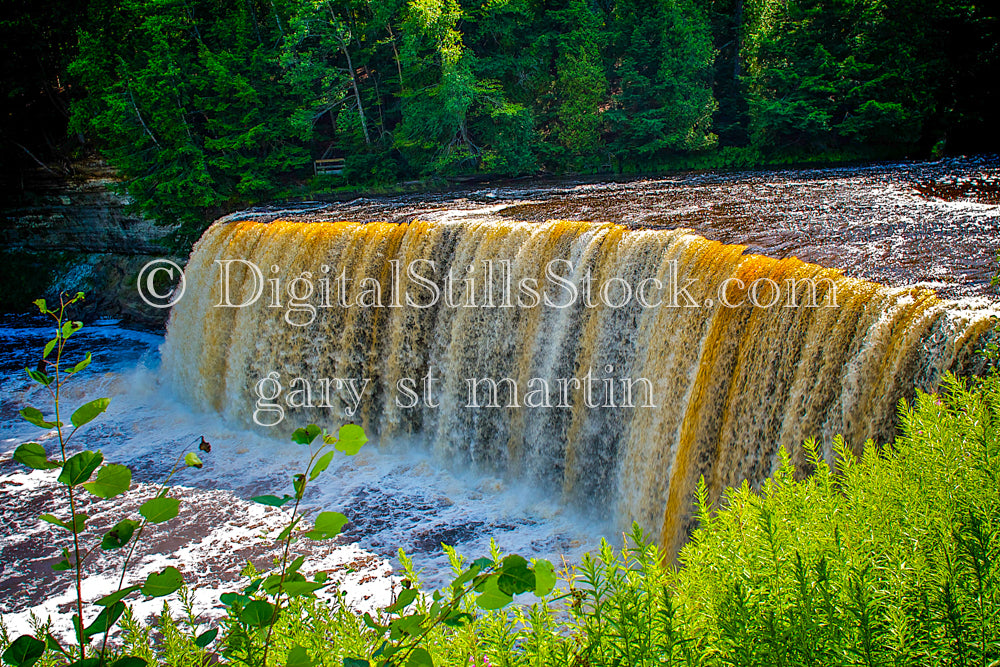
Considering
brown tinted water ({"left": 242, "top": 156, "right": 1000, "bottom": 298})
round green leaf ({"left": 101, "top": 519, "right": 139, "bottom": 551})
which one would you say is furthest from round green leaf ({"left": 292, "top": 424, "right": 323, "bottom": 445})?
brown tinted water ({"left": 242, "top": 156, "right": 1000, "bottom": 298})

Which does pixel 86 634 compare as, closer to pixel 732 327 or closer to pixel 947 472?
pixel 947 472

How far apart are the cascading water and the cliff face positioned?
636 cm

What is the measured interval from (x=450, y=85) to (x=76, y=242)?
38.2ft

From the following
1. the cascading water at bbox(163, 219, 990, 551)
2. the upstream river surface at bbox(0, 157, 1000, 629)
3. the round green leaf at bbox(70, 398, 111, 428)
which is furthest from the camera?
the upstream river surface at bbox(0, 157, 1000, 629)

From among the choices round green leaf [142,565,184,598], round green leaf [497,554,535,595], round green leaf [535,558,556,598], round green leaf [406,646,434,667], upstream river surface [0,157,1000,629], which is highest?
round green leaf [142,565,184,598]

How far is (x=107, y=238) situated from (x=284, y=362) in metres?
11.9

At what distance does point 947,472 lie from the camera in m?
1.82

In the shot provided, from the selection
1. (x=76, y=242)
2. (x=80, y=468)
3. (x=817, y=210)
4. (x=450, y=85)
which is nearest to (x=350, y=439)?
(x=80, y=468)

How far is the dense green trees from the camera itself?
17641mm

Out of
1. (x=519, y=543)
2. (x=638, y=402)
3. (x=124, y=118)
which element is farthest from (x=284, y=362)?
(x=124, y=118)

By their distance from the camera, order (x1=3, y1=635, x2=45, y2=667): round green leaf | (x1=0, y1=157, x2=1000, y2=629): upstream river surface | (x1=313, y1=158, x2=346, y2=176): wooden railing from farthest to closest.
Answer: (x1=313, y1=158, x2=346, y2=176): wooden railing < (x1=0, y1=157, x2=1000, y2=629): upstream river surface < (x1=3, y1=635, x2=45, y2=667): round green leaf

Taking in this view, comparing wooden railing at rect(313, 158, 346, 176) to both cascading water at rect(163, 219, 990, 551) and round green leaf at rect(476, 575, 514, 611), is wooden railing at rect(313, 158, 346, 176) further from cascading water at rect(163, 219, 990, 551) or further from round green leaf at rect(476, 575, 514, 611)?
round green leaf at rect(476, 575, 514, 611)

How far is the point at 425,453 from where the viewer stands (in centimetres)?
971

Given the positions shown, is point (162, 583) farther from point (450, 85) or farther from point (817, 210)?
point (450, 85)
